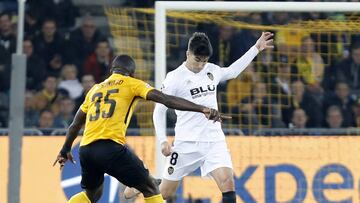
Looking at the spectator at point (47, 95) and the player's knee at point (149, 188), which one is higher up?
the spectator at point (47, 95)

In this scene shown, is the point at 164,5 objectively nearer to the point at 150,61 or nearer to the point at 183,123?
the point at 183,123

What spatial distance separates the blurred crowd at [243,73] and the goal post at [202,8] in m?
1.56

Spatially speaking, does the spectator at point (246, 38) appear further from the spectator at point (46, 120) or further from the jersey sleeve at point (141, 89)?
the jersey sleeve at point (141, 89)

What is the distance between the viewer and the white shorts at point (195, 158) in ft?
34.6

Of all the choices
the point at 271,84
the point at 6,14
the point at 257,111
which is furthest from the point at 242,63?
the point at 6,14

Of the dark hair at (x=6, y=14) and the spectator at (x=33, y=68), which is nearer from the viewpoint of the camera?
the spectator at (x=33, y=68)

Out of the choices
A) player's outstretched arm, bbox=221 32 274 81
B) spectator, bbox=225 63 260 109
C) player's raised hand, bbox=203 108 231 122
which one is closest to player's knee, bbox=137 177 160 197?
player's raised hand, bbox=203 108 231 122

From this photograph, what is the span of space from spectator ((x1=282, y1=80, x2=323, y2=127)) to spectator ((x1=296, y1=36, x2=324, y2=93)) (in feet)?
0.40

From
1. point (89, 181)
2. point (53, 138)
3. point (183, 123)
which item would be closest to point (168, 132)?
point (53, 138)

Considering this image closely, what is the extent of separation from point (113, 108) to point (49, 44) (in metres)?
6.76

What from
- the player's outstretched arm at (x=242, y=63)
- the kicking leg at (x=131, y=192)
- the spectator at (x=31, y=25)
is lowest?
the kicking leg at (x=131, y=192)

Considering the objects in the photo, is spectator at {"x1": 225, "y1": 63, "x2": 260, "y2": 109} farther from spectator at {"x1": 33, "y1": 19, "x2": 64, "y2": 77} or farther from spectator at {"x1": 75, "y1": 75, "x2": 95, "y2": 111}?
spectator at {"x1": 33, "y1": 19, "x2": 64, "y2": 77}

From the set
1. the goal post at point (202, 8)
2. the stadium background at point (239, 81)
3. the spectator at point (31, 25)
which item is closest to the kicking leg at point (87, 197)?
the goal post at point (202, 8)

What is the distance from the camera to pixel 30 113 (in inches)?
591
